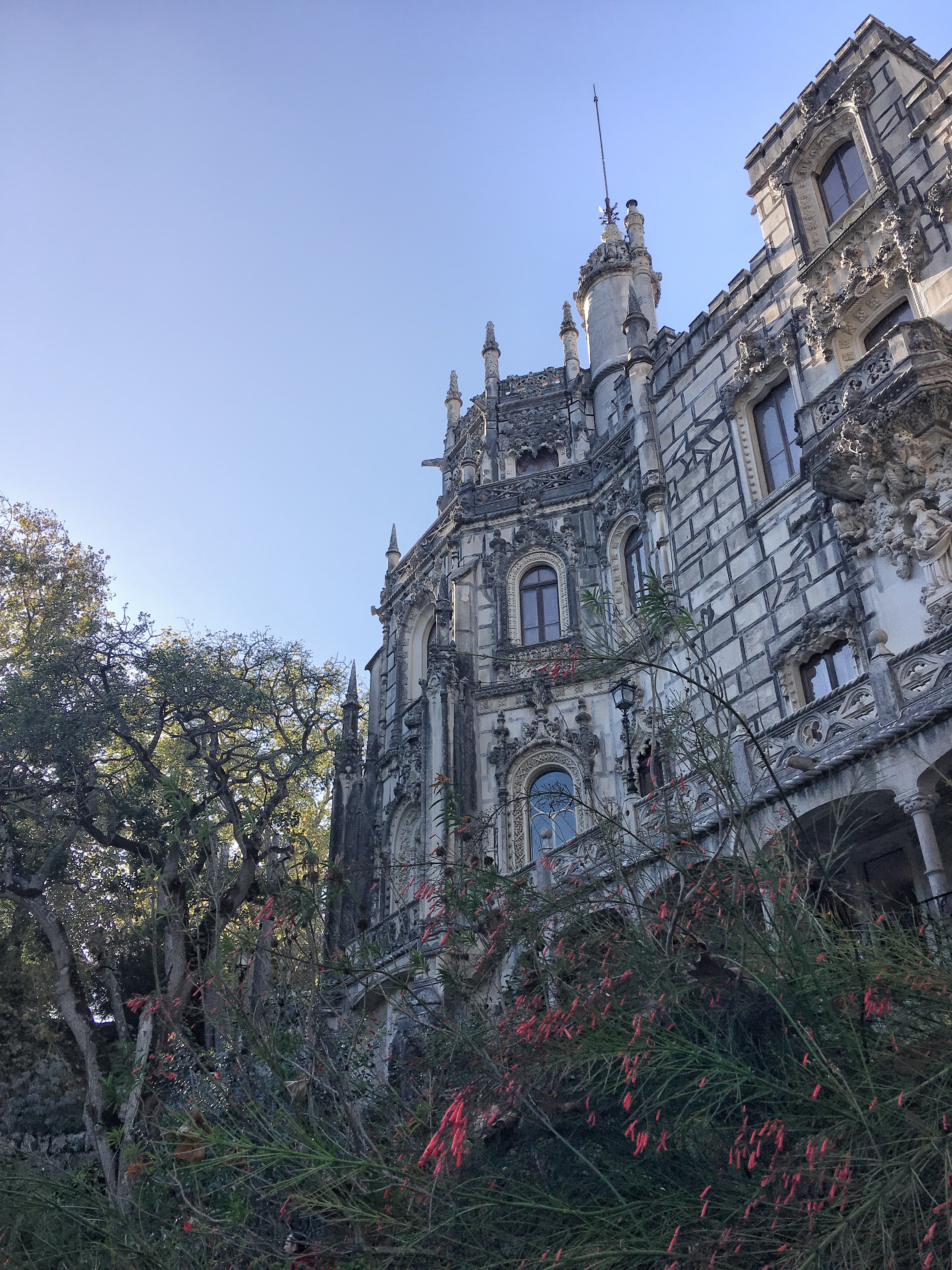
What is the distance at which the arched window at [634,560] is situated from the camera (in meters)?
21.6

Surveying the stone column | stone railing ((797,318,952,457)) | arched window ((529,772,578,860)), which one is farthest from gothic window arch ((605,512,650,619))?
the stone column

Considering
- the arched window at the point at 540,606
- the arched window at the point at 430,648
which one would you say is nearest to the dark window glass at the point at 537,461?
the arched window at the point at 540,606

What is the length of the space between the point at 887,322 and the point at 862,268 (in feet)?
3.24

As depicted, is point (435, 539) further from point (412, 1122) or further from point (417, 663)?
point (412, 1122)

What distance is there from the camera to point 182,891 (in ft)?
56.6

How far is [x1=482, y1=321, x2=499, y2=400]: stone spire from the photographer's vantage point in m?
27.7

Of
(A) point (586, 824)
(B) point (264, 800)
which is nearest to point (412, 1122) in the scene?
(A) point (586, 824)

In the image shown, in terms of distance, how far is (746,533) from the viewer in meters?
17.0

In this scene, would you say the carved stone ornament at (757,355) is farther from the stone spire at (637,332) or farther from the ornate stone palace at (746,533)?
the stone spire at (637,332)

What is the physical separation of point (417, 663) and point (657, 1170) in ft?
70.5

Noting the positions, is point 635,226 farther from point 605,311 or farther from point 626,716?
point 626,716

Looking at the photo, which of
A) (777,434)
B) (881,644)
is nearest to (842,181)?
(777,434)

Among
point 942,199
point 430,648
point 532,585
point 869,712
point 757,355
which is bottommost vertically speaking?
point 869,712

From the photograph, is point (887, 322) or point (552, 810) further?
point (552, 810)
